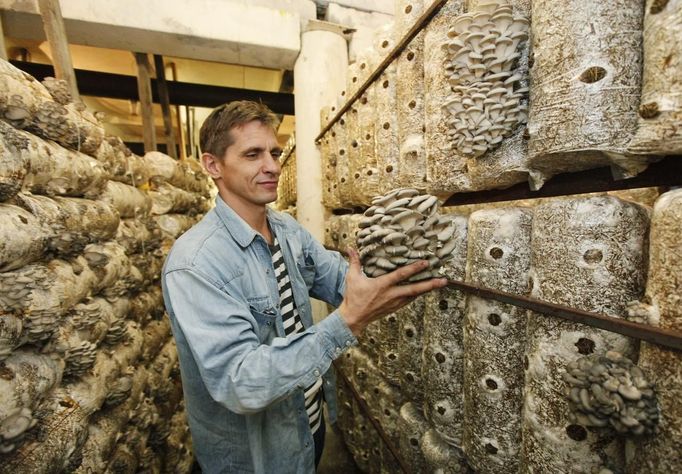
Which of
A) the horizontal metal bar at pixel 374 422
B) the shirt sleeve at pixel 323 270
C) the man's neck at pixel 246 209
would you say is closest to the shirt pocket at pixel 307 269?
the shirt sleeve at pixel 323 270

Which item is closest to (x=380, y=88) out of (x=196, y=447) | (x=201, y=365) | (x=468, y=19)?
(x=468, y=19)

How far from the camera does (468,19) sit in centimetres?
114

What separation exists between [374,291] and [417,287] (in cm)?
16

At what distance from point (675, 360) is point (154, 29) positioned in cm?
414

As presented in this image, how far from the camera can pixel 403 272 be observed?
3.65 ft

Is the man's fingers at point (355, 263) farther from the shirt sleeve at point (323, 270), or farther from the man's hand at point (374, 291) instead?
the shirt sleeve at point (323, 270)

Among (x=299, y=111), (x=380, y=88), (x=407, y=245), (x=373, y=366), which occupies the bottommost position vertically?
(x=373, y=366)

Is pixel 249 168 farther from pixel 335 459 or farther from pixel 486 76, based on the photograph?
pixel 335 459

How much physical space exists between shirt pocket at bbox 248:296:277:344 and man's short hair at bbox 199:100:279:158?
2.37ft

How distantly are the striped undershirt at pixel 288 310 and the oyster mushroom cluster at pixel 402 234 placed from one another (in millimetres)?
646

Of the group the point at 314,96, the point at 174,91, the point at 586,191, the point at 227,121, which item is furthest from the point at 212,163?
the point at 174,91

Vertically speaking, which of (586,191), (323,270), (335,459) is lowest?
(335,459)

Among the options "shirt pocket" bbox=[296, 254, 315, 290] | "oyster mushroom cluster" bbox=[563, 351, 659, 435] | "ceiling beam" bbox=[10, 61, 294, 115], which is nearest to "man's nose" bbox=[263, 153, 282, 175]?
"shirt pocket" bbox=[296, 254, 315, 290]

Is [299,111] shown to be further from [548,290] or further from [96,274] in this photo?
[548,290]
